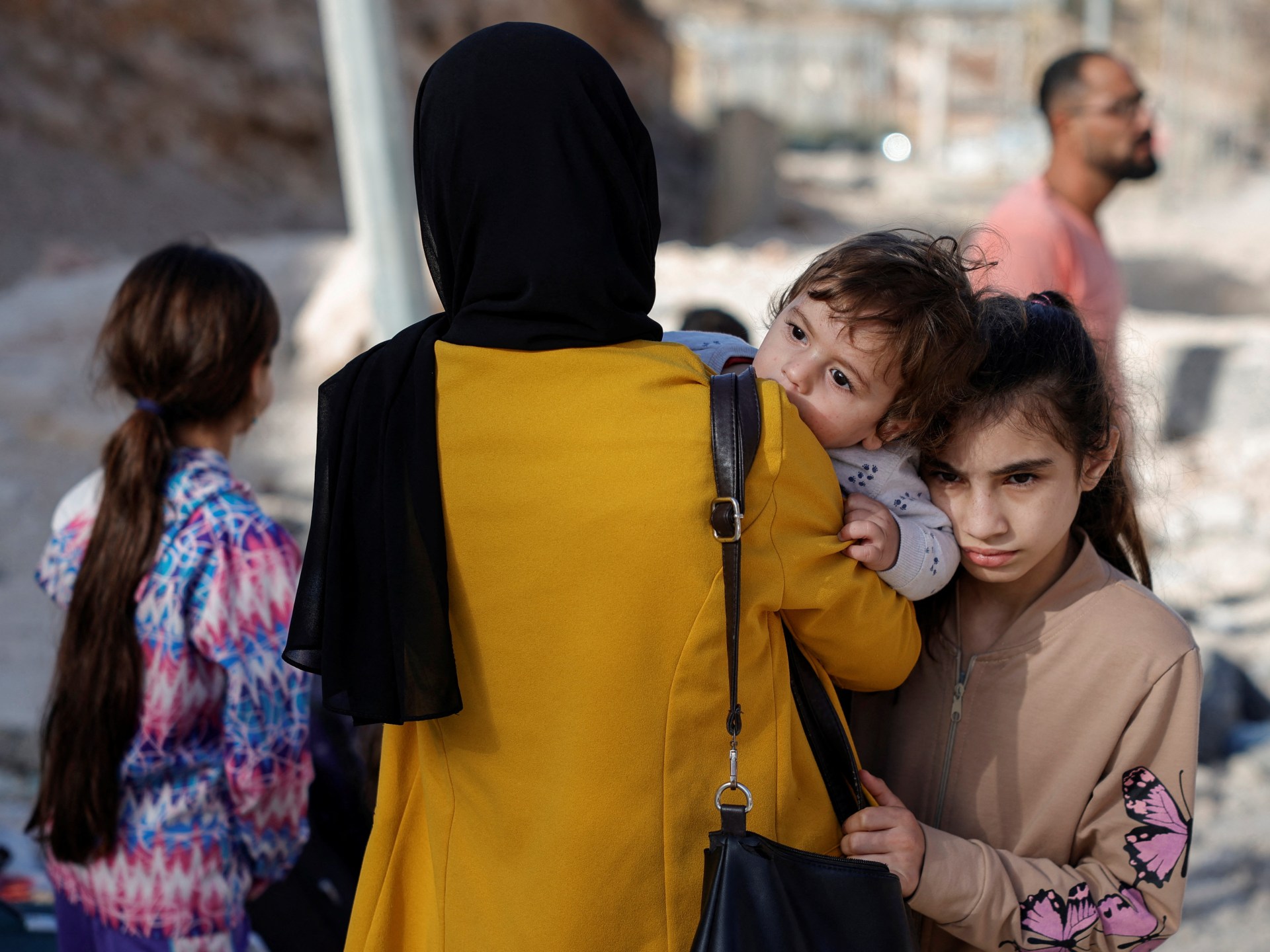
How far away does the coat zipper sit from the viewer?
60.4 inches

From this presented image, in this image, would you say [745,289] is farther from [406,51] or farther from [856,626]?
[406,51]

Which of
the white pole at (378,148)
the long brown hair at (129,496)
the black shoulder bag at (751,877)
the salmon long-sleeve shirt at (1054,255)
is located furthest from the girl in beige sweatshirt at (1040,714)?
the white pole at (378,148)

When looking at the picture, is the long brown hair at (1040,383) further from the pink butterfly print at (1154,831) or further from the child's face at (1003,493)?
the pink butterfly print at (1154,831)

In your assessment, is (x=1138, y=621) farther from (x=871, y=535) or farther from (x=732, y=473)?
(x=732, y=473)

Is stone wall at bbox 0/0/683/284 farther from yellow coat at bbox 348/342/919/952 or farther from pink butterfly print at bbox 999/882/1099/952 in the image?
pink butterfly print at bbox 999/882/1099/952

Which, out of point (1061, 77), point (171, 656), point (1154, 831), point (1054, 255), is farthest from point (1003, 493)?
point (1061, 77)

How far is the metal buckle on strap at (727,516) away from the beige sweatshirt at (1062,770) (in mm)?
512

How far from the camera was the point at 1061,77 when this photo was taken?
3912 mm

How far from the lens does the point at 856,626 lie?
1271 millimetres

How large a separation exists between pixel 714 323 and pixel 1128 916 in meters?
1.68

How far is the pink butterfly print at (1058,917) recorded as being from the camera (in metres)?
1.41

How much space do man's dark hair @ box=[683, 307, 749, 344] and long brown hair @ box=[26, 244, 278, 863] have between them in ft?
3.57

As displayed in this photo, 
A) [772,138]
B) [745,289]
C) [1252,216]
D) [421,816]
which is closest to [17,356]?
[745,289]

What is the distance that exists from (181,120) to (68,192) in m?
2.07
